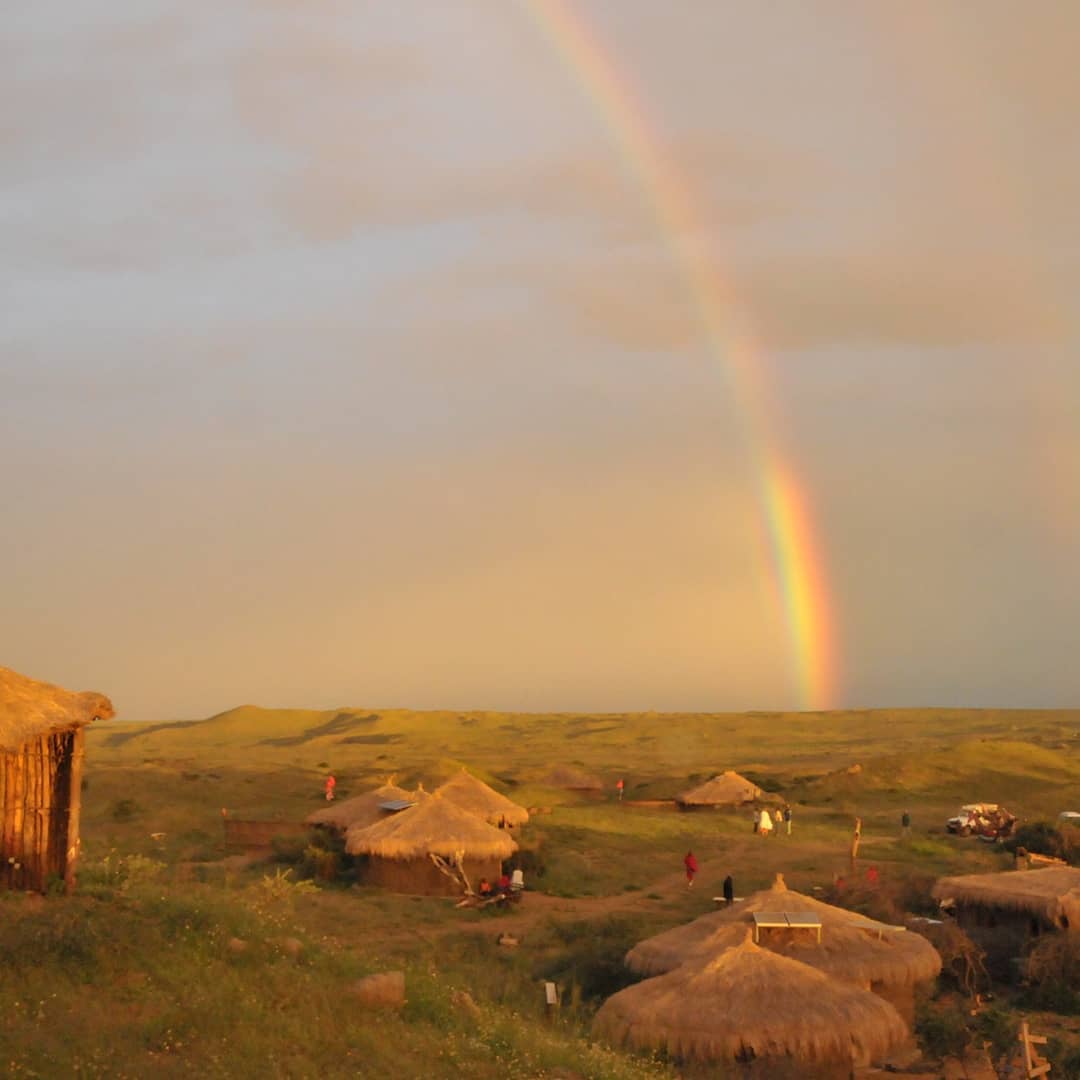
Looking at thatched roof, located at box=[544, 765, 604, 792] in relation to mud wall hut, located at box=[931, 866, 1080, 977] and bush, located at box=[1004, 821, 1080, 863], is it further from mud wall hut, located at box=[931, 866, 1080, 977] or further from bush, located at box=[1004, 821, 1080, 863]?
mud wall hut, located at box=[931, 866, 1080, 977]

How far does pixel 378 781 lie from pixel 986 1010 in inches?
1211

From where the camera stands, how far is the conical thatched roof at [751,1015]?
17.0m

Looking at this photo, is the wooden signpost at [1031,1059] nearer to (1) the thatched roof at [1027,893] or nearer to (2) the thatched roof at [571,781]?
(1) the thatched roof at [1027,893]

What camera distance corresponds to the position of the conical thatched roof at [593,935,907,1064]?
17016 millimetres

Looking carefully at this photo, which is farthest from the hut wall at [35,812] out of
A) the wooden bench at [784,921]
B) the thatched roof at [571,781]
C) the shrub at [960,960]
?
the thatched roof at [571,781]

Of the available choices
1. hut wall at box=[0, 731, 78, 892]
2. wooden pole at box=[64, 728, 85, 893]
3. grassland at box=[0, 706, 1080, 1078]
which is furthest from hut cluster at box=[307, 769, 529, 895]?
hut wall at box=[0, 731, 78, 892]

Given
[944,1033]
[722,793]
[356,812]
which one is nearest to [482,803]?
[356,812]

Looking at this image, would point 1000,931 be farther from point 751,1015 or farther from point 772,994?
point 751,1015

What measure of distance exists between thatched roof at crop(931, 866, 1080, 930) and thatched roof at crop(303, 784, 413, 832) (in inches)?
592

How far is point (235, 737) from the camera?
134 metres

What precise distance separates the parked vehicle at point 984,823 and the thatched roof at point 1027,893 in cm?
1327

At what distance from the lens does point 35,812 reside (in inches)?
619

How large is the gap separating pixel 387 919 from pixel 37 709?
13153 millimetres

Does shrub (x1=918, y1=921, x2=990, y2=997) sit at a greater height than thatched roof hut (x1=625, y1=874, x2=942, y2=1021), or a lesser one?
lesser
